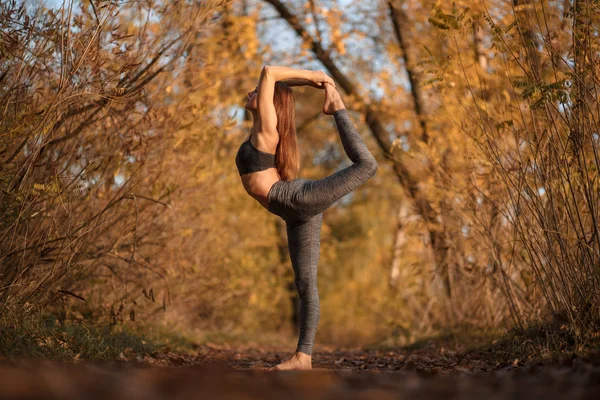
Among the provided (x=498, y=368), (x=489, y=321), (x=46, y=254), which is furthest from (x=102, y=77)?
Result: (x=489, y=321)

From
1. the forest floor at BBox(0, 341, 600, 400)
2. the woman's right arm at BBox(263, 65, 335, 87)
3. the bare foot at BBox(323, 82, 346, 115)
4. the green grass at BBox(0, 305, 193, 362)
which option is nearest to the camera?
the forest floor at BBox(0, 341, 600, 400)

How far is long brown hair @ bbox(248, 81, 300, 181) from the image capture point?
4.19 metres

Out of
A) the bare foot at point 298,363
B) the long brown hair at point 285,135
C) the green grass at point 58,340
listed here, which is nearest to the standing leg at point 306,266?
the bare foot at point 298,363

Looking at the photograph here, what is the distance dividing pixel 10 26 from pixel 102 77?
78 cm

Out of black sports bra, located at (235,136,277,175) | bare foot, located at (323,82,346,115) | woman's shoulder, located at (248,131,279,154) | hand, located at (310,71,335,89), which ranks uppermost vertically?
hand, located at (310,71,335,89)

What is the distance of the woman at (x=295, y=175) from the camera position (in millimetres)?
3902

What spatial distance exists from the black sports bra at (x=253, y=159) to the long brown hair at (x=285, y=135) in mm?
114

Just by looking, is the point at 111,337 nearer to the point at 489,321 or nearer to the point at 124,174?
the point at 124,174

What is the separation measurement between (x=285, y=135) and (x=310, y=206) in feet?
2.02

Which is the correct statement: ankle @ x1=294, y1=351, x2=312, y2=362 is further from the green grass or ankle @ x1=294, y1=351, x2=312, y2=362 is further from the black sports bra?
the green grass

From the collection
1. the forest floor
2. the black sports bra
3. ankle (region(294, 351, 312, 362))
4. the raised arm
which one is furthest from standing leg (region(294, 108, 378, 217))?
the forest floor

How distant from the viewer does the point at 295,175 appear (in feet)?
13.8

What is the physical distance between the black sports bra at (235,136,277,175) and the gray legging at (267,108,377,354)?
0.16 meters

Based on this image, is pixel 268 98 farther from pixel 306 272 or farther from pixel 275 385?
pixel 275 385
